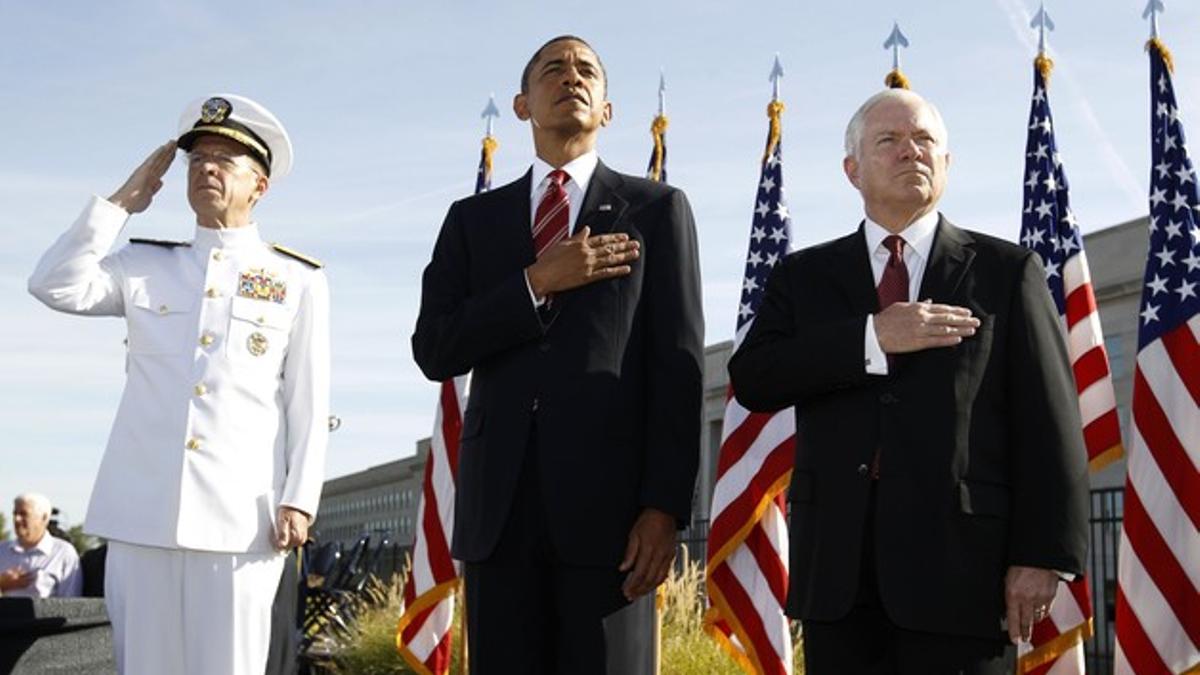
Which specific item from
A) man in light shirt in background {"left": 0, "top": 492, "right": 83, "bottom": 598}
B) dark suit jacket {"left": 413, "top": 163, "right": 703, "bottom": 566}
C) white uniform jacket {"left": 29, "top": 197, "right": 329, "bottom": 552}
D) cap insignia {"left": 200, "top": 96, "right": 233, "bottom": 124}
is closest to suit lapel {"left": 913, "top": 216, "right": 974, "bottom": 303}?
dark suit jacket {"left": 413, "top": 163, "right": 703, "bottom": 566}

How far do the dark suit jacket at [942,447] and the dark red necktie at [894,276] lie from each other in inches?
1.2

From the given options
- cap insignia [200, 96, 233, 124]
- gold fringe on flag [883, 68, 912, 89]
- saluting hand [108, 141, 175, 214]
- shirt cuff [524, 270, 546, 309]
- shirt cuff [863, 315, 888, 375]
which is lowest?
shirt cuff [863, 315, 888, 375]

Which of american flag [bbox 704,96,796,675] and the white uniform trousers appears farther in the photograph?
american flag [bbox 704,96,796,675]

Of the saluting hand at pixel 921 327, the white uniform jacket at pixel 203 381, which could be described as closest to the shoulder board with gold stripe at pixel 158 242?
the white uniform jacket at pixel 203 381

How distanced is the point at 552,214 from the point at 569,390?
1.71ft

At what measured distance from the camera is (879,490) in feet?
10.1

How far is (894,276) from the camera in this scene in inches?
132

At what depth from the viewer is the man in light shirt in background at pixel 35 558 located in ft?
26.7

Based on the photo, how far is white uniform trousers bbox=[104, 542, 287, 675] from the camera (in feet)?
11.4

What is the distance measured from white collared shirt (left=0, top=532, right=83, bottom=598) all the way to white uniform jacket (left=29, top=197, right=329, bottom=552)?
4.75 metres

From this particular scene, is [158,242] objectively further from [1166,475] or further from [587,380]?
[1166,475]

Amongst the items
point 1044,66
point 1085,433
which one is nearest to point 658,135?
point 1044,66

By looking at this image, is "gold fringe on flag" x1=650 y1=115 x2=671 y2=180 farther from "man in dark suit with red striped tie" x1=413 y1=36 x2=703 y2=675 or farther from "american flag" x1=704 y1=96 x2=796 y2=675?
"man in dark suit with red striped tie" x1=413 y1=36 x2=703 y2=675

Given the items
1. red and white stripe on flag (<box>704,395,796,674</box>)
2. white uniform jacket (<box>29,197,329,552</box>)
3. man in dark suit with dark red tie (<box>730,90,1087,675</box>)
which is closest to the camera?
man in dark suit with dark red tie (<box>730,90,1087,675</box>)
